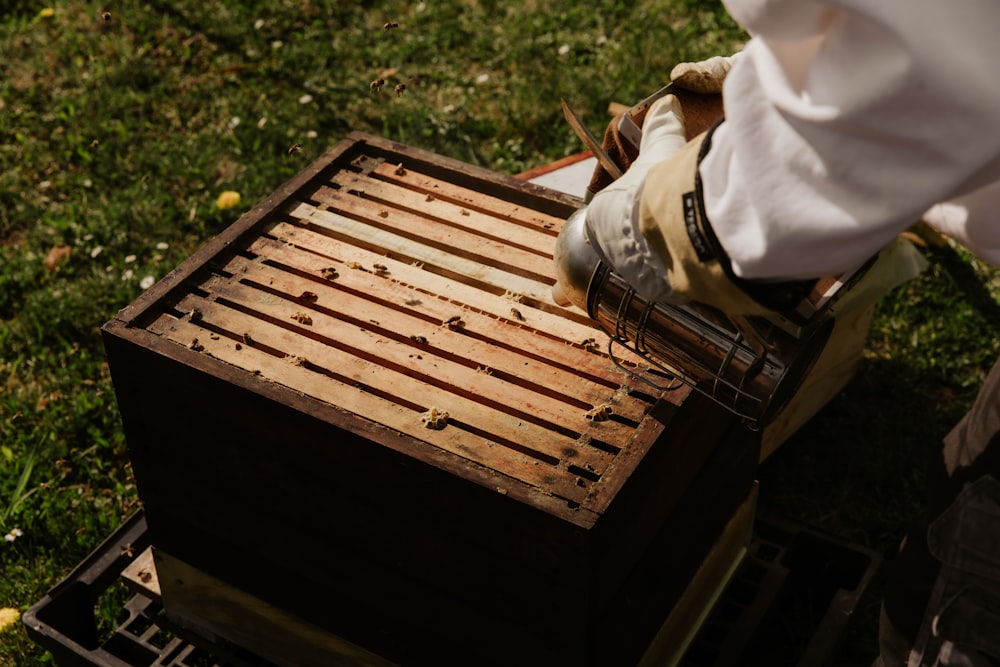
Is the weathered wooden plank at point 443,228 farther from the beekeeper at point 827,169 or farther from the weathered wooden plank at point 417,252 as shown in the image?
the beekeeper at point 827,169

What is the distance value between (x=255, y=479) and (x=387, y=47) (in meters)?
3.19

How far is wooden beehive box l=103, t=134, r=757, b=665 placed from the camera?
1.97m

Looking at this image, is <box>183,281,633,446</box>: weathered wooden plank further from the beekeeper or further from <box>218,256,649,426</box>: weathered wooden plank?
the beekeeper

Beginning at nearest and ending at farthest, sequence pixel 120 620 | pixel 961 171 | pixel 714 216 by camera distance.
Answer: pixel 961 171, pixel 714 216, pixel 120 620

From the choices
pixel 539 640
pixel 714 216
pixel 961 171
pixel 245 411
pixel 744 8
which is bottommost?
pixel 539 640

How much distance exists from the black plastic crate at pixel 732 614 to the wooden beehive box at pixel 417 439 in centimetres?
27

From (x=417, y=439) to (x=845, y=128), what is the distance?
38.3 inches

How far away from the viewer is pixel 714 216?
1469mm

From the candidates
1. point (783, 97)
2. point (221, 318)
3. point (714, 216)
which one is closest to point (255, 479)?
point (221, 318)

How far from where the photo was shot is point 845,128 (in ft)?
4.34

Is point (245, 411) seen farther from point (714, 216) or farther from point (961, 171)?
point (961, 171)

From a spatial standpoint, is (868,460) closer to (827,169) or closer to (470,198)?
(470,198)

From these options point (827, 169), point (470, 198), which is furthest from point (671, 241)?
point (470, 198)

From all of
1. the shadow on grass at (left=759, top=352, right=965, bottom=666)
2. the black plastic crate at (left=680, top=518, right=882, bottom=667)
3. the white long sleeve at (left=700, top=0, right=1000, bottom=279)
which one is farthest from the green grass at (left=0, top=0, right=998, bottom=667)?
the white long sleeve at (left=700, top=0, right=1000, bottom=279)
